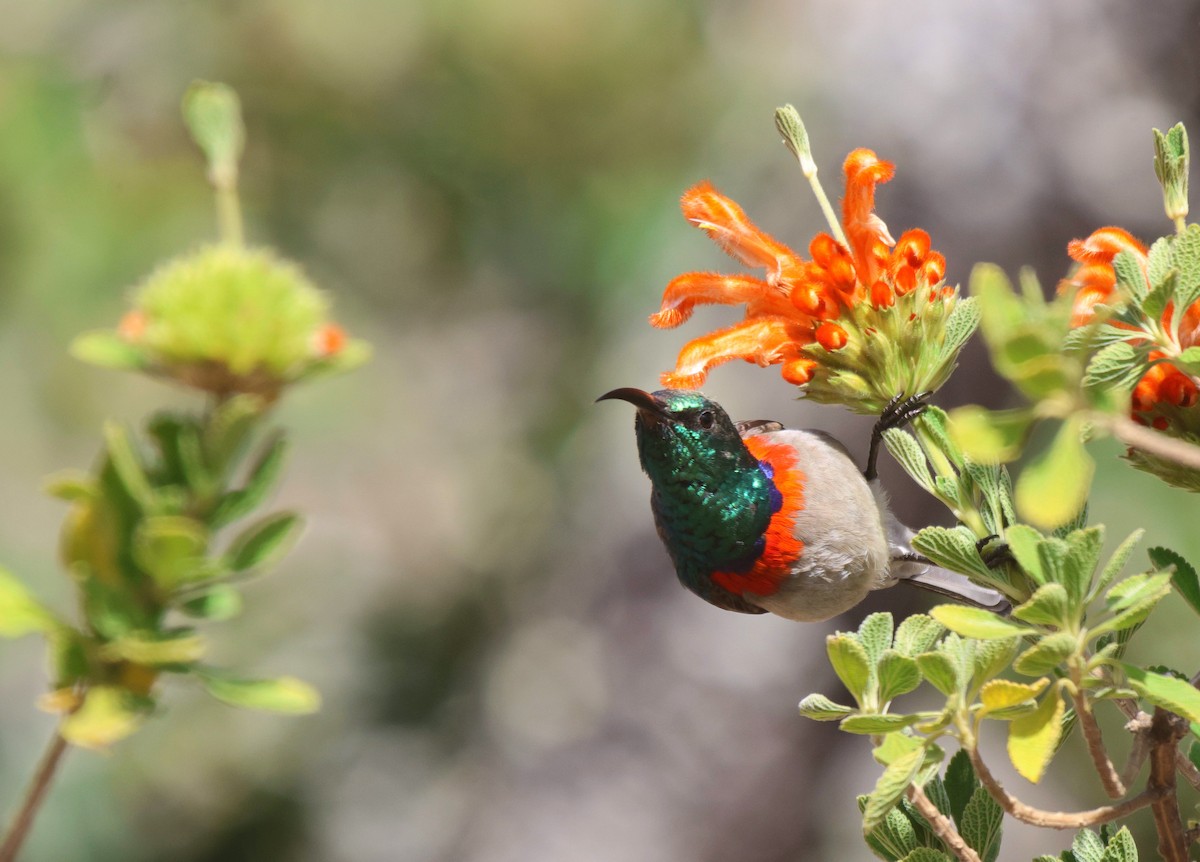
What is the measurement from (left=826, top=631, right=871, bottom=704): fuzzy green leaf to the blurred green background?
1646 millimetres

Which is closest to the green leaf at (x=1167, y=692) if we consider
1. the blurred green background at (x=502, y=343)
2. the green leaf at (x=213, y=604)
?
the green leaf at (x=213, y=604)

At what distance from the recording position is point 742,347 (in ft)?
2.28

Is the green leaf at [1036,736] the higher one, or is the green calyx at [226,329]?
the green calyx at [226,329]

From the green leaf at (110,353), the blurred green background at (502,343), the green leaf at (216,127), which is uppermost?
the green leaf at (216,127)

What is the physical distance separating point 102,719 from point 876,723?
296mm

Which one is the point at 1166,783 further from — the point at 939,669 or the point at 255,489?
the point at 255,489

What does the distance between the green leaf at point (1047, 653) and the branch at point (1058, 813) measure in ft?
0.13

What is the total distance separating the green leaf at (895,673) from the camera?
480 millimetres

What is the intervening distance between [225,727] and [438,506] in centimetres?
87

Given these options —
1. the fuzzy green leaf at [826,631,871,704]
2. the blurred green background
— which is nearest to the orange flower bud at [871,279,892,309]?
the fuzzy green leaf at [826,631,871,704]

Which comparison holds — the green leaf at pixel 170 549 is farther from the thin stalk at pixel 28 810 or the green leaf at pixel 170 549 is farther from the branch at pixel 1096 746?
the branch at pixel 1096 746

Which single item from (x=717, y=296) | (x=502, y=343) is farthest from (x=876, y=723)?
(x=502, y=343)

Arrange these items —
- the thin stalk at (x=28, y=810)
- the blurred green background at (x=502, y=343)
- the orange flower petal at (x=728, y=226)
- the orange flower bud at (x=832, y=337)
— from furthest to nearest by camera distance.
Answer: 1. the blurred green background at (x=502, y=343)
2. the orange flower petal at (x=728, y=226)
3. the orange flower bud at (x=832, y=337)
4. the thin stalk at (x=28, y=810)

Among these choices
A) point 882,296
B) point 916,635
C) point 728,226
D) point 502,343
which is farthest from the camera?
point 502,343
